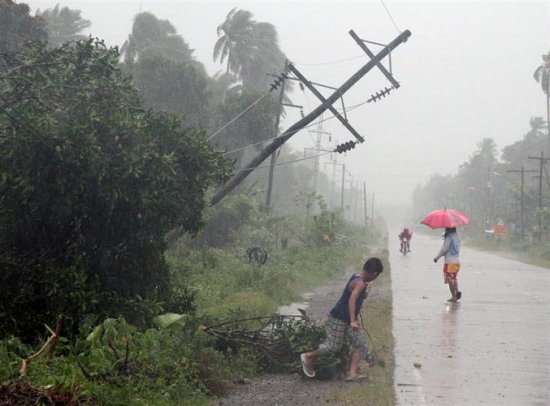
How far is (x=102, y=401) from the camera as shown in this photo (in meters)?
7.72

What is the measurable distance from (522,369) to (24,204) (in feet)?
22.5

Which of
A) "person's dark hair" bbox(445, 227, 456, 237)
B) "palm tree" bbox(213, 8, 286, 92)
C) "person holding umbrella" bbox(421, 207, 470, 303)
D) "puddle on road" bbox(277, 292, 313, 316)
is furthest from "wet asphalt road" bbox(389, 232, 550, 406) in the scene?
"palm tree" bbox(213, 8, 286, 92)

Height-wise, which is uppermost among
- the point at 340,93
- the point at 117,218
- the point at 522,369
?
the point at 340,93

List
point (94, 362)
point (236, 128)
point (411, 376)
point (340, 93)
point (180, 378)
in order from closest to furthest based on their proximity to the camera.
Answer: point (94, 362)
point (180, 378)
point (411, 376)
point (340, 93)
point (236, 128)

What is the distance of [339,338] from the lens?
10492 millimetres

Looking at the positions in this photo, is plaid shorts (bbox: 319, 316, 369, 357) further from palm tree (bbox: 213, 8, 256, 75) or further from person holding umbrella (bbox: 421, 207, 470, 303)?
palm tree (bbox: 213, 8, 256, 75)

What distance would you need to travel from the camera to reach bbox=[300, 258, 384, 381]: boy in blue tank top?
1026 cm

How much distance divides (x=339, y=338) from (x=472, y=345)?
3904 millimetres

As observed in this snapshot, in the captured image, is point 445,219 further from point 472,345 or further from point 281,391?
point 281,391

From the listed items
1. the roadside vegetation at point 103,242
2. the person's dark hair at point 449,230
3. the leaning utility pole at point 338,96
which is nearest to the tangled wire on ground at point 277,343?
the roadside vegetation at point 103,242

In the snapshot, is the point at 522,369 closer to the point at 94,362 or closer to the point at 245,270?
the point at 94,362

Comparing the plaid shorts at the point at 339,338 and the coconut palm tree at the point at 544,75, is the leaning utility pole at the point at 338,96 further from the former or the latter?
the coconut palm tree at the point at 544,75

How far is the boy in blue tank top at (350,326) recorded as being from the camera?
404 inches

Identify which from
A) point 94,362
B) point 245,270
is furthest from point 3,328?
point 245,270
